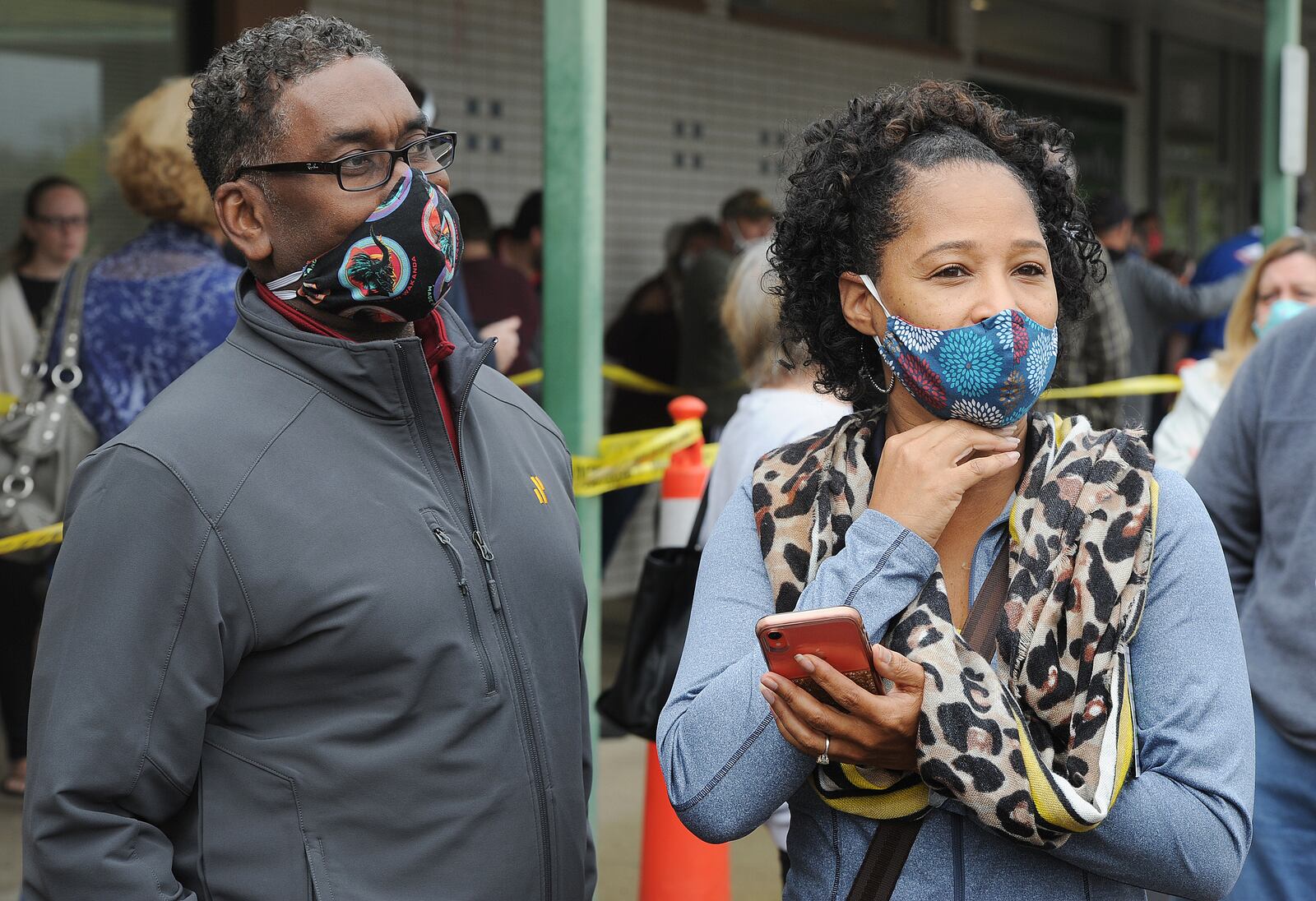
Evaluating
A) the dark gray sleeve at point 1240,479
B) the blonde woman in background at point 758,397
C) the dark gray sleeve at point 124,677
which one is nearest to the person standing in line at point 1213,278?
the blonde woman in background at point 758,397

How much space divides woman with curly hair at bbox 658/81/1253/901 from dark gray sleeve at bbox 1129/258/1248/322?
20.7ft

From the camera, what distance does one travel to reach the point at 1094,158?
13.1 m

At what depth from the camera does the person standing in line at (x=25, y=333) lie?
5.28m

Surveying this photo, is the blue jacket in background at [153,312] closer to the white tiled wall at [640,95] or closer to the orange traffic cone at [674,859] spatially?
the orange traffic cone at [674,859]

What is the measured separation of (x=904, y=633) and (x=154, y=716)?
0.90 m

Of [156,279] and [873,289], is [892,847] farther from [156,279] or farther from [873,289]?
[156,279]

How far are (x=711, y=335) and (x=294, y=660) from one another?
5.77m

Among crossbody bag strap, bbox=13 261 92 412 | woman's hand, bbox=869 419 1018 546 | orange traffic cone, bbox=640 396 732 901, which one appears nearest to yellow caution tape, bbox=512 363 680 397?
orange traffic cone, bbox=640 396 732 901

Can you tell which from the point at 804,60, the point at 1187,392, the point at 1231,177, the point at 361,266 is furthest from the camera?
the point at 1231,177

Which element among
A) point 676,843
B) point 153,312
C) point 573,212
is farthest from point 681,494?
point 153,312

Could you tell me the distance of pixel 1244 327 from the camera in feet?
16.1

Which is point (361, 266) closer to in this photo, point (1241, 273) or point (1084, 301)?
point (1084, 301)

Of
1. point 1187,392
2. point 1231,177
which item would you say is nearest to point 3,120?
point 1187,392

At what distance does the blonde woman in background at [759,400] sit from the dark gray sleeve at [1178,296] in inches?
176
